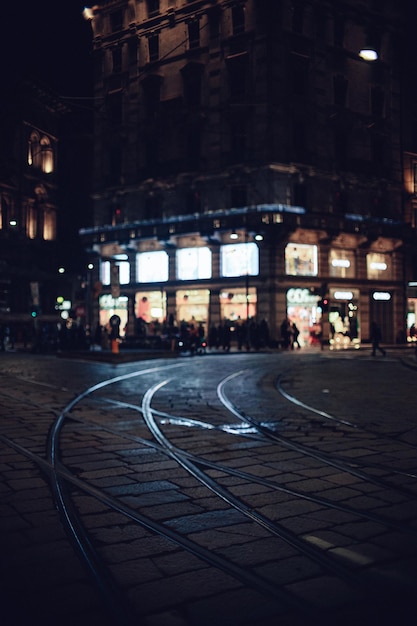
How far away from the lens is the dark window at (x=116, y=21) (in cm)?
3912

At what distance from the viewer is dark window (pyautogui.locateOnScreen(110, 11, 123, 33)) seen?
39125 mm

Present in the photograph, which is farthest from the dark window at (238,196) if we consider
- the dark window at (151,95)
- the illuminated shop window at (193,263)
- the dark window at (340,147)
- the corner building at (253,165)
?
the dark window at (151,95)

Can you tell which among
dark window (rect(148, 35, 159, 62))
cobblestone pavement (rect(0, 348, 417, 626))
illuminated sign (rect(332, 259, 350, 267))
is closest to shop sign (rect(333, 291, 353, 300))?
illuminated sign (rect(332, 259, 350, 267))

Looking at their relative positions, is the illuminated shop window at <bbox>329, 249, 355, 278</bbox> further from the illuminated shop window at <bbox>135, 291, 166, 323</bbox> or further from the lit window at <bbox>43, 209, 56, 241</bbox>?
the lit window at <bbox>43, 209, 56, 241</bbox>

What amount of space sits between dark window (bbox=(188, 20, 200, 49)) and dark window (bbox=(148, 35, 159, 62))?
2488 millimetres

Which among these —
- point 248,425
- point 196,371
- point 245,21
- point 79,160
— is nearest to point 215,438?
point 248,425

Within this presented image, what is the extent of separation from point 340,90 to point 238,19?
7.41 m

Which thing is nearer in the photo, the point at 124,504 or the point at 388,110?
the point at 124,504

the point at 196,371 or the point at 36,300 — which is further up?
the point at 36,300

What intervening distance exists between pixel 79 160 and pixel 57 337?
24863 millimetres

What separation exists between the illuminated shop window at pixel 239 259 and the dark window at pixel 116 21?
17.0 meters

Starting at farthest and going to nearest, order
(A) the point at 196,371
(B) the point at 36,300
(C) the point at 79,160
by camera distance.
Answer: (C) the point at 79,160 → (B) the point at 36,300 → (A) the point at 196,371

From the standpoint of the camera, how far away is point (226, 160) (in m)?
34.7

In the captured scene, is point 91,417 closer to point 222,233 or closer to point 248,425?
point 248,425
